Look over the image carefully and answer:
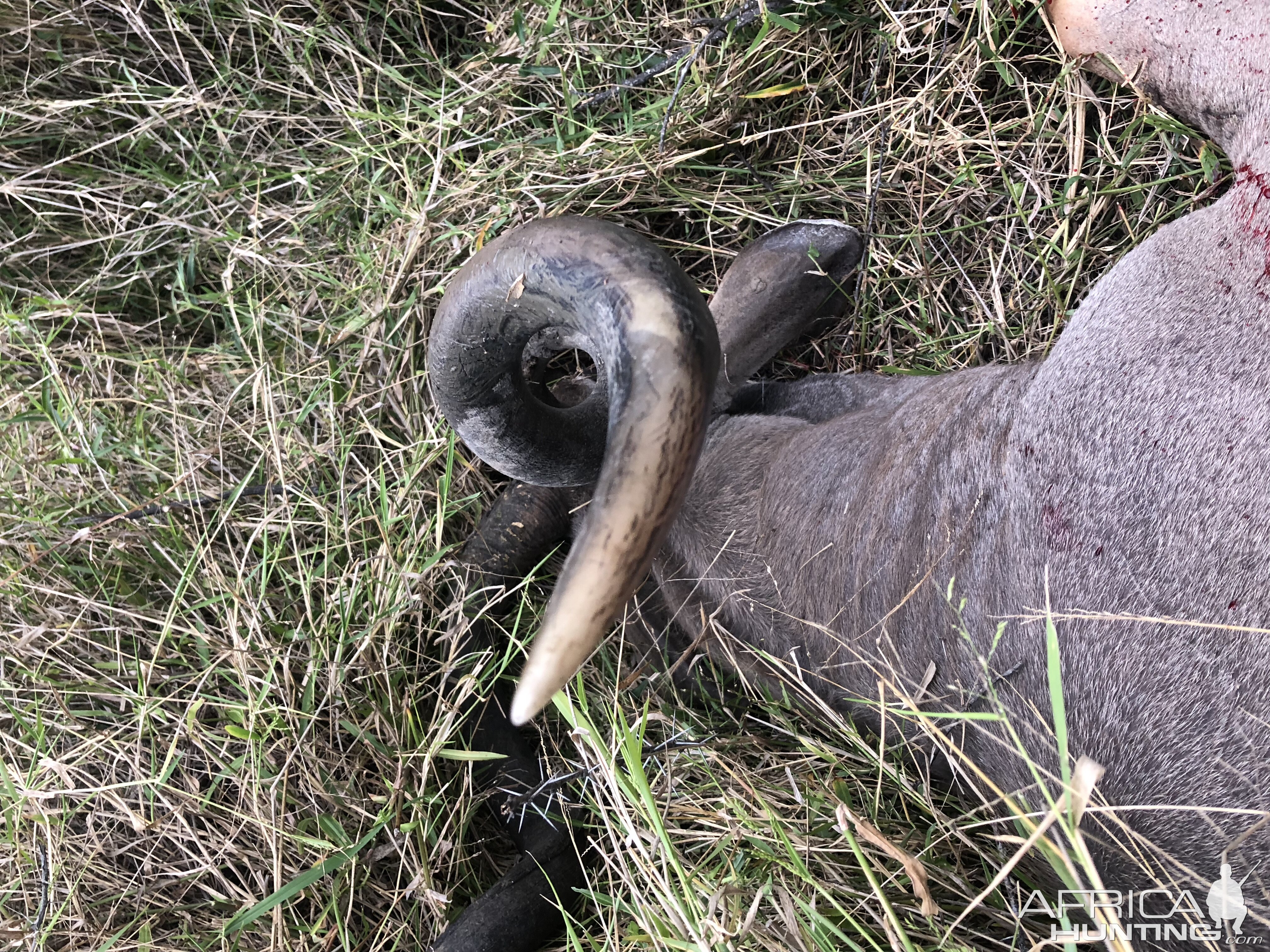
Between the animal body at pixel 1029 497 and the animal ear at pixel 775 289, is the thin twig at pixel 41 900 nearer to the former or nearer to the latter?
Answer: the animal body at pixel 1029 497

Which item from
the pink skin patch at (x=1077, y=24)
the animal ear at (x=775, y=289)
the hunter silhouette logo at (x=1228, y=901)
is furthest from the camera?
the animal ear at (x=775, y=289)

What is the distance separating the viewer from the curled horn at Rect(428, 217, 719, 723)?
111 centimetres

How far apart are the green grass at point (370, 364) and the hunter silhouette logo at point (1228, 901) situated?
0.51 metres

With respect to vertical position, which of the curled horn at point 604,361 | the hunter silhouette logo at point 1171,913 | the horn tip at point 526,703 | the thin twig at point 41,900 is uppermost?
the curled horn at point 604,361

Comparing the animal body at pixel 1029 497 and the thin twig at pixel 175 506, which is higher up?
the animal body at pixel 1029 497

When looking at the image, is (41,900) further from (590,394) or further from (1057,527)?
(1057,527)

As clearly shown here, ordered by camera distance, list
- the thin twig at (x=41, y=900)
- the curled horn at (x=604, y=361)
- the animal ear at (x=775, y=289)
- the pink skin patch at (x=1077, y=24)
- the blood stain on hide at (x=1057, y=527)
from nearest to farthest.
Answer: the curled horn at (x=604, y=361)
the blood stain on hide at (x=1057, y=527)
the thin twig at (x=41, y=900)
the pink skin patch at (x=1077, y=24)
the animal ear at (x=775, y=289)

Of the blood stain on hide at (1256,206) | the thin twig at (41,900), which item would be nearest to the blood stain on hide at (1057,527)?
the blood stain on hide at (1256,206)

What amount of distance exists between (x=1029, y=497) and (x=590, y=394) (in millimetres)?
890

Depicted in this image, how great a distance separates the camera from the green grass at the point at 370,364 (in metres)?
2.33

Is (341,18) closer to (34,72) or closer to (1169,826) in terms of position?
(34,72)

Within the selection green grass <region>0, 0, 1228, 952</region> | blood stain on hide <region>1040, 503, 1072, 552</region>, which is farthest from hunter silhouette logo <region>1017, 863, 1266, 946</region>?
blood stain on hide <region>1040, 503, 1072, 552</region>

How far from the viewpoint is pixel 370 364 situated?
279 centimetres

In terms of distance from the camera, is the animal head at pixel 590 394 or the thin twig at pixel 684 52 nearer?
the animal head at pixel 590 394
